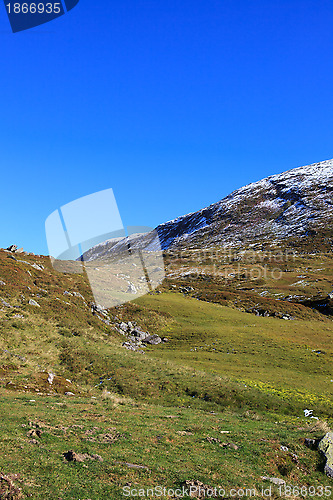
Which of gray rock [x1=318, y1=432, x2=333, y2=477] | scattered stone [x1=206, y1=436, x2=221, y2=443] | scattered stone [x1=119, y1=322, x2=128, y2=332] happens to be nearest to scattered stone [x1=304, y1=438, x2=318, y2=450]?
gray rock [x1=318, y1=432, x2=333, y2=477]

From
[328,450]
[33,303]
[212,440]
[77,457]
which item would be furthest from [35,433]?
[33,303]

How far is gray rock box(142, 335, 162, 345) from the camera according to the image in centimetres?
5162

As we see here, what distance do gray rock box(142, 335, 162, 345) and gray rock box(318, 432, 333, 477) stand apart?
35305mm

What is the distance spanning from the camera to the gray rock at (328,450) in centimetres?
1644

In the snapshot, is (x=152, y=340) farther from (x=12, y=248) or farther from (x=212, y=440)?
A: (x=12, y=248)

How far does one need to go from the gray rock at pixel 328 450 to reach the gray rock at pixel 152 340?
35305mm

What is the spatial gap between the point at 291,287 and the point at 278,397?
263 feet

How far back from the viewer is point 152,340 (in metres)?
52.1

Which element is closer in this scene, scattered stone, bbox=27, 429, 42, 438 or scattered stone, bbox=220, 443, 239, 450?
scattered stone, bbox=27, 429, 42, 438

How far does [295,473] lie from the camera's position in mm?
15938

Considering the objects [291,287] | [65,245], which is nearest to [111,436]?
[65,245]

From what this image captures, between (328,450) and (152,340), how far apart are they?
121ft

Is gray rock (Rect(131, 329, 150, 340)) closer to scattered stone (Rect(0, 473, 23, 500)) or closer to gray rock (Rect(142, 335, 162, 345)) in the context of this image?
gray rock (Rect(142, 335, 162, 345))

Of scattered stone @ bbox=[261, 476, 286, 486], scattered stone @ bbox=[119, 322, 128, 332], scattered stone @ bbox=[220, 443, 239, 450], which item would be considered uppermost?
scattered stone @ bbox=[119, 322, 128, 332]
